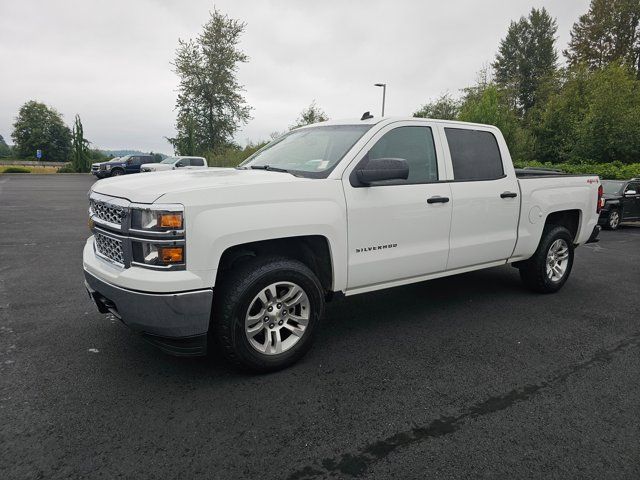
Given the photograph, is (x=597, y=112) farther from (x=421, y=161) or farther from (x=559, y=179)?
(x=421, y=161)

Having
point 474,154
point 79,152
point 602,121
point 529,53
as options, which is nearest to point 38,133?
point 79,152

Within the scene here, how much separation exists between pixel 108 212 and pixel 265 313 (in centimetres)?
133

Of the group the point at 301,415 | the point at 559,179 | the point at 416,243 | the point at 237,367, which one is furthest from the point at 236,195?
the point at 559,179

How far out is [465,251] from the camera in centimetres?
432

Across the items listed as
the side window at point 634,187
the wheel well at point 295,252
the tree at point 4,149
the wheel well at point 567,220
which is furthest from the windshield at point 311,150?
the tree at point 4,149

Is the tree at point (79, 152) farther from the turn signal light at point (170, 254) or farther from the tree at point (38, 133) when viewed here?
the turn signal light at point (170, 254)

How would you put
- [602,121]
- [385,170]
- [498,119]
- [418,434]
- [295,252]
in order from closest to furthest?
[418,434]
[385,170]
[295,252]
[602,121]
[498,119]

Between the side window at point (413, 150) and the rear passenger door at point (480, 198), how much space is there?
226mm

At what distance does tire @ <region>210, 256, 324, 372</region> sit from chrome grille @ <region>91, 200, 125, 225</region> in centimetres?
82

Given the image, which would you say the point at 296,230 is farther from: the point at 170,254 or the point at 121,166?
the point at 121,166

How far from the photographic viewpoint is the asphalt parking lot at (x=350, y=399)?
2.31m

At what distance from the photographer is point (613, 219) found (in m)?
12.4

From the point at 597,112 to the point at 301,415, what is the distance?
1065 inches

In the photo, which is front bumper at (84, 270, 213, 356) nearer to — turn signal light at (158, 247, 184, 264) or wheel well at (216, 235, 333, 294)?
turn signal light at (158, 247, 184, 264)
